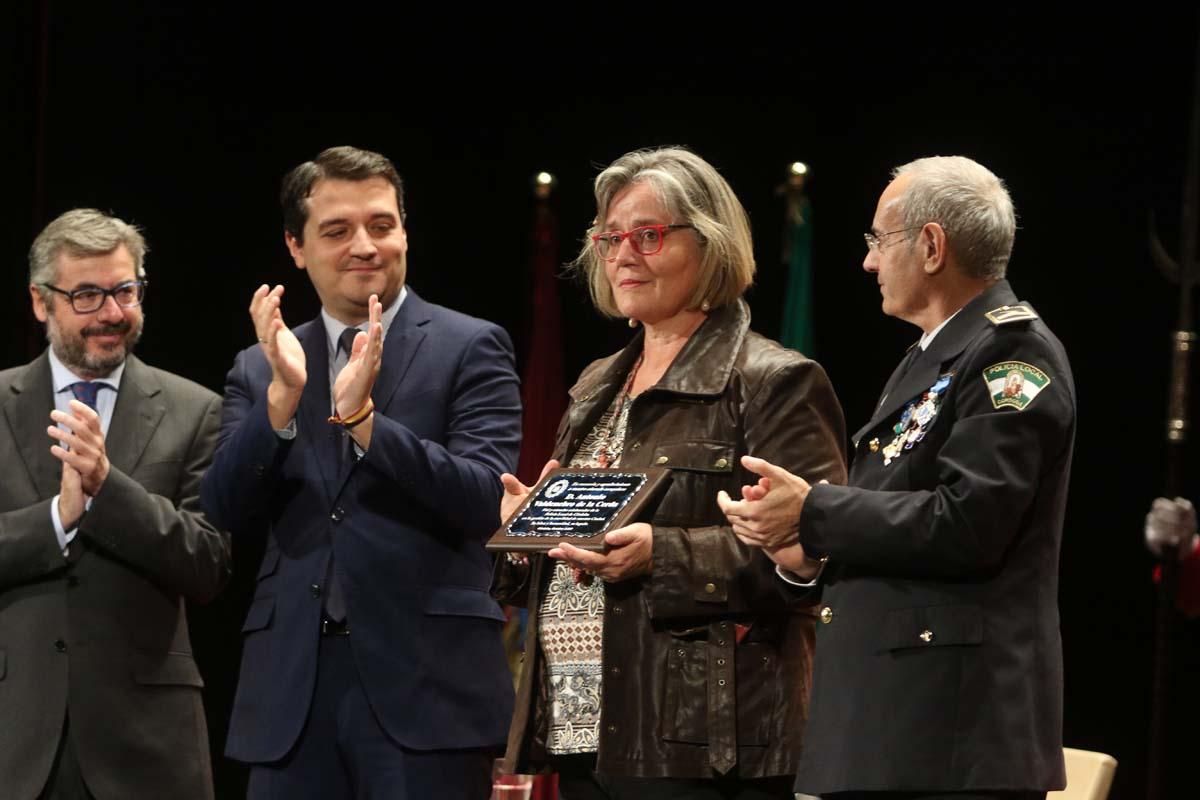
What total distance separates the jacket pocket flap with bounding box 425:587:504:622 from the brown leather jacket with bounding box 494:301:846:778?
0.21 metres

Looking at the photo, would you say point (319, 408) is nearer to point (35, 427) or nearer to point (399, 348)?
point (399, 348)

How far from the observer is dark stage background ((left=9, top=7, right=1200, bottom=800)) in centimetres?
490

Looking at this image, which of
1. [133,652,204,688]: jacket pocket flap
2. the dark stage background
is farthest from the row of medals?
the dark stage background

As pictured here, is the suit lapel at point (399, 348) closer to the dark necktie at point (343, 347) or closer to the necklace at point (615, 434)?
the dark necktie at point (343, 347)

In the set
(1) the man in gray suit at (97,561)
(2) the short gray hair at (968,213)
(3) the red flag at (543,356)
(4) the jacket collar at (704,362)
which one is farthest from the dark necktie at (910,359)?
(3) the red flag at (543,356)

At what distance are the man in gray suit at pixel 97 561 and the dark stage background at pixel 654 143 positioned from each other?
160 centimetres

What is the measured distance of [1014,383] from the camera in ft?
8.44

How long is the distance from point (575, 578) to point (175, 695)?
45.3 inches

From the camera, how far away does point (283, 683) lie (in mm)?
3248

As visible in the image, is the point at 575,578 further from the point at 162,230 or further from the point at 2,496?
the point at 162,230

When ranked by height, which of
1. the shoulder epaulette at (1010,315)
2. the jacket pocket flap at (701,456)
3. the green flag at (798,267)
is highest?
the green flag at (798,267)

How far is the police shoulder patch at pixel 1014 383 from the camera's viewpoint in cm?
255

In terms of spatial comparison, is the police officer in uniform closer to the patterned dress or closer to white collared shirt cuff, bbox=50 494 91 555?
the patterned dress

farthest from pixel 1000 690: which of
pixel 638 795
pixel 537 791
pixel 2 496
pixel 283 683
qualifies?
pixel 537 791
